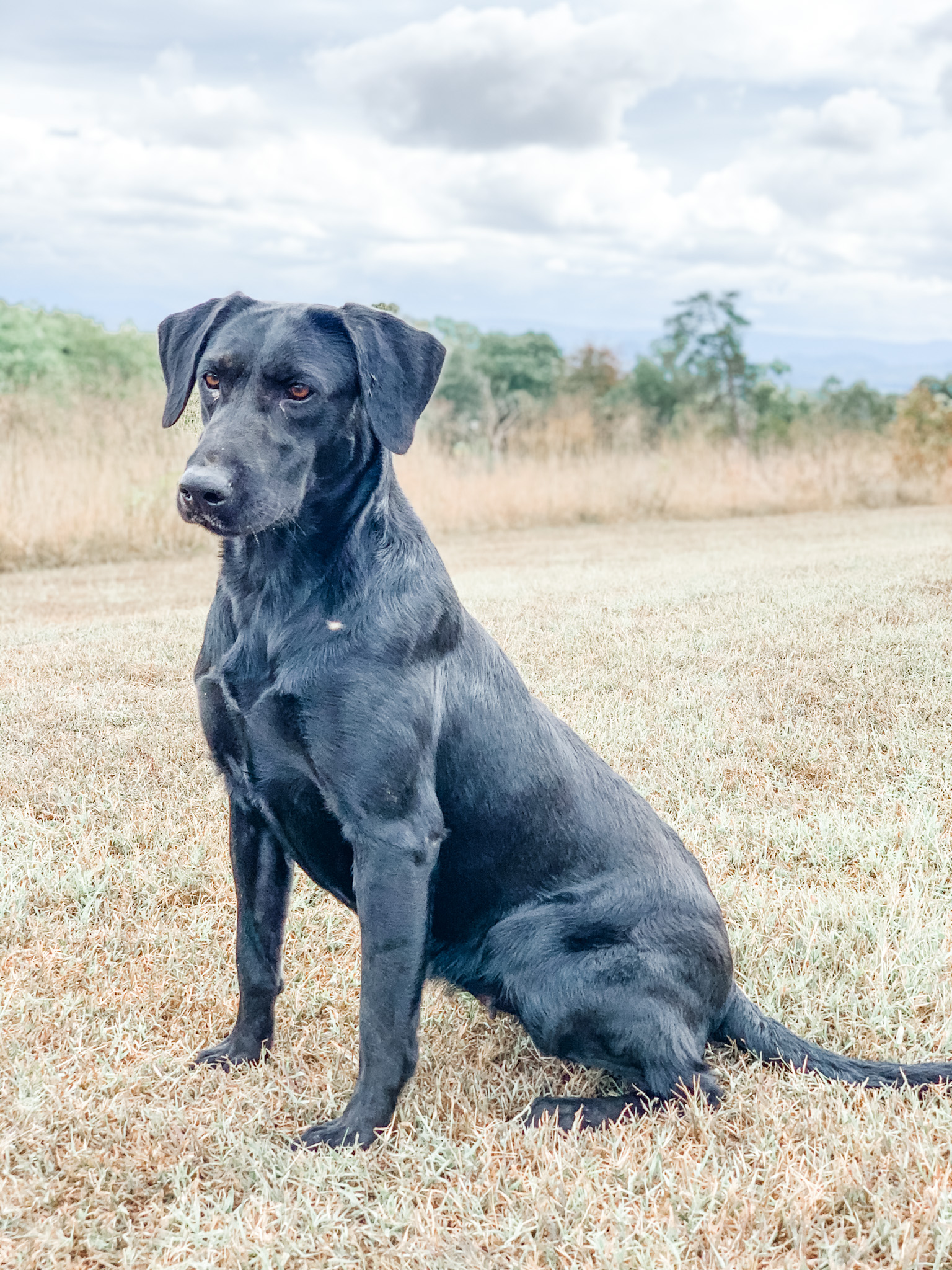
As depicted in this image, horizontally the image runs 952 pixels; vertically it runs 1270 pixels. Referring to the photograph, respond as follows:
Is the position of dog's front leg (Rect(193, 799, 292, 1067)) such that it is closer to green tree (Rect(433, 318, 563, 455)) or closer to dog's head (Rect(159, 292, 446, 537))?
dog's head (Rect(159, 292, 446, 537))

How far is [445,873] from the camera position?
2268mm

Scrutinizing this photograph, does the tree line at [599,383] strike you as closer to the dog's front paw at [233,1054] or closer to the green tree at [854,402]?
the green tree at [854,402]

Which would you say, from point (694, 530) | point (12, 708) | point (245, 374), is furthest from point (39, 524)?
point (245, 374)

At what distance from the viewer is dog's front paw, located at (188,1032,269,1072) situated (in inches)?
95.8

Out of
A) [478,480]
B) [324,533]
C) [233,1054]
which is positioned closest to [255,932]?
[233,1054]

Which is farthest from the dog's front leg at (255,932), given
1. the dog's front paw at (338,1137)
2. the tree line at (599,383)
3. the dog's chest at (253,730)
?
the tree line at (599,383)

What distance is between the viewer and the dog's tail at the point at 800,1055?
2.24m

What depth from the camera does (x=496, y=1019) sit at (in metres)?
2.68

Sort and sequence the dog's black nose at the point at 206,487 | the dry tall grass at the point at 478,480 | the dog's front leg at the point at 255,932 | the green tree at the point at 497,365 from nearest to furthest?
the dog's black nose at the point at 206,487, the dog's front leg at the point at 255,932, the dry tall grass at the point at 478,480, the green tree at the point at 497,365

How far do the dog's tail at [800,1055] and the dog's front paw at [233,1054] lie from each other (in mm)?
1036

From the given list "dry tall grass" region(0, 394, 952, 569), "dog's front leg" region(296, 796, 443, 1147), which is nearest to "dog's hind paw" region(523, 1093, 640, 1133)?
"dog's front leg" region(296, 796, 443, 1147)

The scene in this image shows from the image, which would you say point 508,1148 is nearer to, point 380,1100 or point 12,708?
point 380,1100

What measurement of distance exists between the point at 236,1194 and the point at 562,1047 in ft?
2.28

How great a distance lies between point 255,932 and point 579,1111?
31.4 inches
